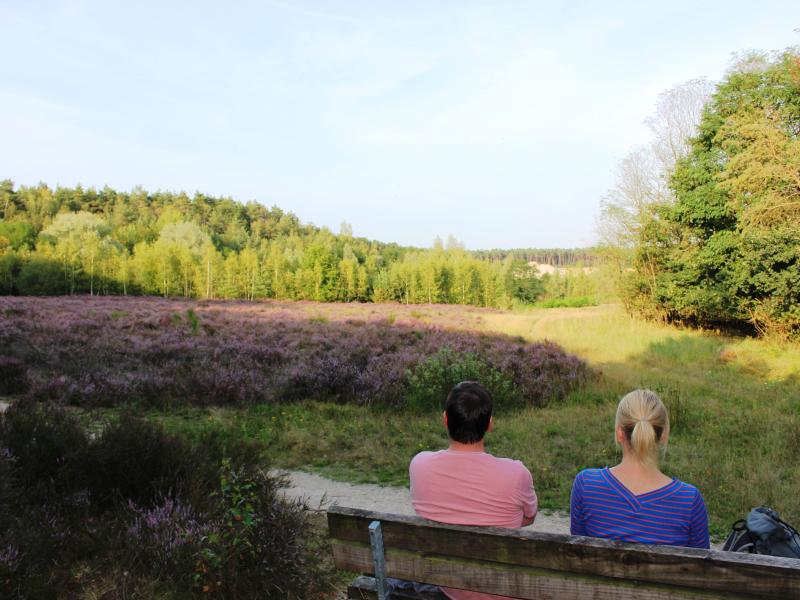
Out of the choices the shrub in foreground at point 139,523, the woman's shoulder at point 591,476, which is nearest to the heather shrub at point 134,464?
the shrub in foreground at point 139,523

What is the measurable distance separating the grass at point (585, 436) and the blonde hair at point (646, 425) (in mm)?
3233

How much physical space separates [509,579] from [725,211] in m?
21.3

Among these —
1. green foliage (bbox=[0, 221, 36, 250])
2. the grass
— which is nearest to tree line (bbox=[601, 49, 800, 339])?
the grass

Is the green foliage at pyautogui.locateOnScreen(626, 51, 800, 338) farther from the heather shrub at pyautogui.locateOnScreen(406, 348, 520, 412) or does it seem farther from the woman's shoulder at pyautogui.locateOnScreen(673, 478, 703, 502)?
the woman's shoulder at pyautogui.locateOnScreen(673, 478, 703, 502)

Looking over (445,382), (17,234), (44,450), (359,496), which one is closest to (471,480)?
(359,496)

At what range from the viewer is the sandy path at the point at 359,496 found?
5.16 metres

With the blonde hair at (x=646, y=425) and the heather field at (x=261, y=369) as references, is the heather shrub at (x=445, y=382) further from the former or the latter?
the blonde hair at (x=646, y=425)

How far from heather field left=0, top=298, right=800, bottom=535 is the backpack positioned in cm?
297

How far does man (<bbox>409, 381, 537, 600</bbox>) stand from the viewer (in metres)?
2.49

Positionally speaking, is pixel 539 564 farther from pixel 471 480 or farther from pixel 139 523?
pixel 139 523

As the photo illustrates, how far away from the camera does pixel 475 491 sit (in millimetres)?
2494

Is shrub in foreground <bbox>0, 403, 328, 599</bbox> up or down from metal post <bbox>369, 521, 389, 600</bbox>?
down

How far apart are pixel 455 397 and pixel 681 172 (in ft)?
74.1

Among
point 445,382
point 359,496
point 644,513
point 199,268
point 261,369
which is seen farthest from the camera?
point 199,268
